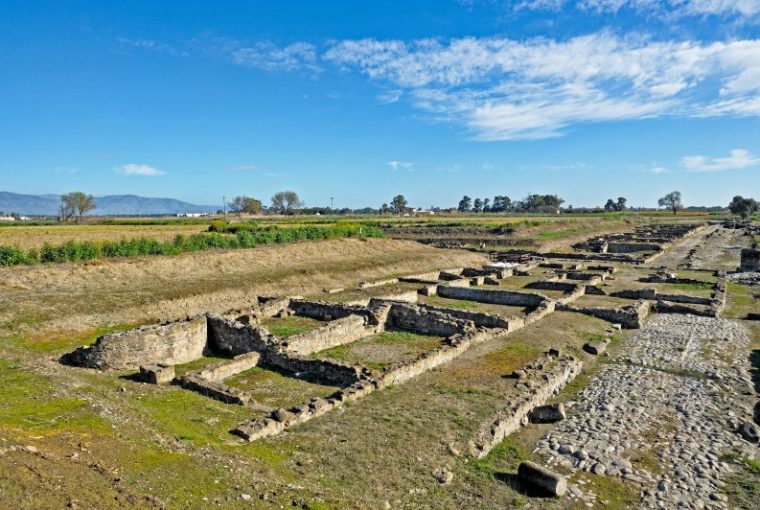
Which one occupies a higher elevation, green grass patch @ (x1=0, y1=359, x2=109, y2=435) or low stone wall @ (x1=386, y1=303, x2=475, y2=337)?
green grass patch @ (x1=0, y1=359, x2=109, y2=435)

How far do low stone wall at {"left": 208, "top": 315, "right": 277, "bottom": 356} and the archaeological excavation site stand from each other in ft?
0.25

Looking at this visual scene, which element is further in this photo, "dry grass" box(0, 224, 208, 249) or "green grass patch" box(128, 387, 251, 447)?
"dry grass" box(0, 224, 208, 249)

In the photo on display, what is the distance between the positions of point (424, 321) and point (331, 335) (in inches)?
175

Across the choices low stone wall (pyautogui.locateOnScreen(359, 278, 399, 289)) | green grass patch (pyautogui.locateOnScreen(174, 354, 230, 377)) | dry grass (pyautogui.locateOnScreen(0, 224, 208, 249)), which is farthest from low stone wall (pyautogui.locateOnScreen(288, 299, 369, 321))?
dry grass (pyautogui.locateOnScreen(0, 224, 208, 249))

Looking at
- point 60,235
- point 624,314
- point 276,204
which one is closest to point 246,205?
point 276,204

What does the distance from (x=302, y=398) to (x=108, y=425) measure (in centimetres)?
480

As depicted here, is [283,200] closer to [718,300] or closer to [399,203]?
[399,203]

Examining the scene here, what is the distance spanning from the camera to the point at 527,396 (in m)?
12.5

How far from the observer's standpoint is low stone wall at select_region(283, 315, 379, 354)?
669 inches

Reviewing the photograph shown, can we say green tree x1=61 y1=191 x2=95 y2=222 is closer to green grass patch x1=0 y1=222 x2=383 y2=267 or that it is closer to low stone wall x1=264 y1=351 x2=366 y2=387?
green grass patch x1=0 y1=222 x2=383 y2=267

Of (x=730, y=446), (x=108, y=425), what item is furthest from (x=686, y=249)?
(x=108, y=425)

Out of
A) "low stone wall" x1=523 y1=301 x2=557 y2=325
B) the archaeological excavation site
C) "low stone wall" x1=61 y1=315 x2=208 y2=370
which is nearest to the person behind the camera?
the archaeological excavation site

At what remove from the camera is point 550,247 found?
204ft

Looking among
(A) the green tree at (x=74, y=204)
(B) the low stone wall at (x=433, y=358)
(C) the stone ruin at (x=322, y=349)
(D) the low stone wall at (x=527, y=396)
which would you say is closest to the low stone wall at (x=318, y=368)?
(C) the stone ruin at (x=322, y=349)
